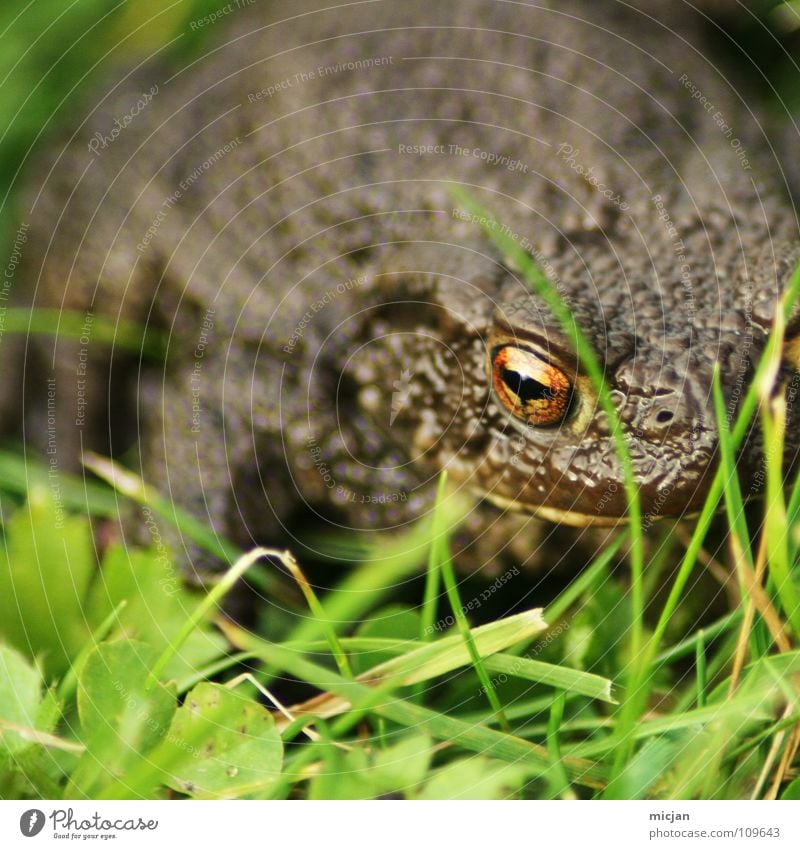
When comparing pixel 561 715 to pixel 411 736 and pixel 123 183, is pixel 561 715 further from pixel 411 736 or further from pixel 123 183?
pixel 123 183

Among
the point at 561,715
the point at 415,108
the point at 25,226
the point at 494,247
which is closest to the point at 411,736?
the point at 561,715

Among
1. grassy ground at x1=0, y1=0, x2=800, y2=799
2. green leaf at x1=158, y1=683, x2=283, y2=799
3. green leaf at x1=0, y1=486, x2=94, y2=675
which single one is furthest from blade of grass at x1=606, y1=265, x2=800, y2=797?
green leaf at x1=0, y1=486, x2=94, y2=675

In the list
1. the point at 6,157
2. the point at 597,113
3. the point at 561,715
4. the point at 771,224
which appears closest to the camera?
the point at 561,715

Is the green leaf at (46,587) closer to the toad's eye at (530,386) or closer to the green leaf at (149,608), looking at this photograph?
the green leaf at (149,608)

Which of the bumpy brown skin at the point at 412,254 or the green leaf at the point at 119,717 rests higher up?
the bumpy brown skin at the point at 412,254

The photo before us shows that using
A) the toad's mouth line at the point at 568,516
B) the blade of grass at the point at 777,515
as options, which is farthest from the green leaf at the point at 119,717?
the blade of grass at the point at 777,515

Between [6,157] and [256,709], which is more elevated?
[6,157]
